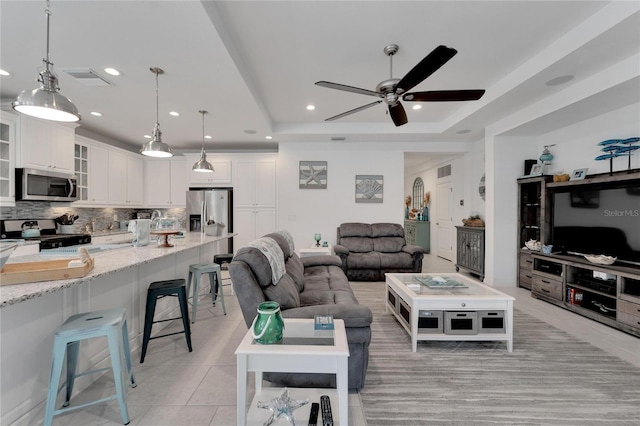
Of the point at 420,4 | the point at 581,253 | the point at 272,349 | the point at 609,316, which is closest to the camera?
the point at 272,349

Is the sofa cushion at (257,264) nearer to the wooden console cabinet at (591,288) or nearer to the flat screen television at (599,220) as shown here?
the wooden console cabinet at (591,288)

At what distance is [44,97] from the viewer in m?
1.57

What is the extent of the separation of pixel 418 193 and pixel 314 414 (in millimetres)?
8470

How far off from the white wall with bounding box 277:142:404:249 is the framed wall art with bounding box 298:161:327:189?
0.28 ft

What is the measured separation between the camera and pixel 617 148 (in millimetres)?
3193

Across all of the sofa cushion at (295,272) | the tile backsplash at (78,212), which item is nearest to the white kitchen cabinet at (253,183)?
the tile backsplash at (78,212)

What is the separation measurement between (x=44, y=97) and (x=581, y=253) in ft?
17.7

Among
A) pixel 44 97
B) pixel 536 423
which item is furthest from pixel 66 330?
pixel 536 423

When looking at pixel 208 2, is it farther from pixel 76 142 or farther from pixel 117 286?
pixel 76 142

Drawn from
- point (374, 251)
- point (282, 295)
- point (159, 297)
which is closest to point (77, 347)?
point (159, 297)

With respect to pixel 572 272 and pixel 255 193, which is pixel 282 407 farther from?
pixel 255 193

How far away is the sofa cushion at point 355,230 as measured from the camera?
5.31 meters

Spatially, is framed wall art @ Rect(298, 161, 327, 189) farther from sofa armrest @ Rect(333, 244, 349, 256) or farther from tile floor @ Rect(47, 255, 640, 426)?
tile floor @ Rect(47, 255, 640, 426)

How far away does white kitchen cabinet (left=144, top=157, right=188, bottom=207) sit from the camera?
5973mm
